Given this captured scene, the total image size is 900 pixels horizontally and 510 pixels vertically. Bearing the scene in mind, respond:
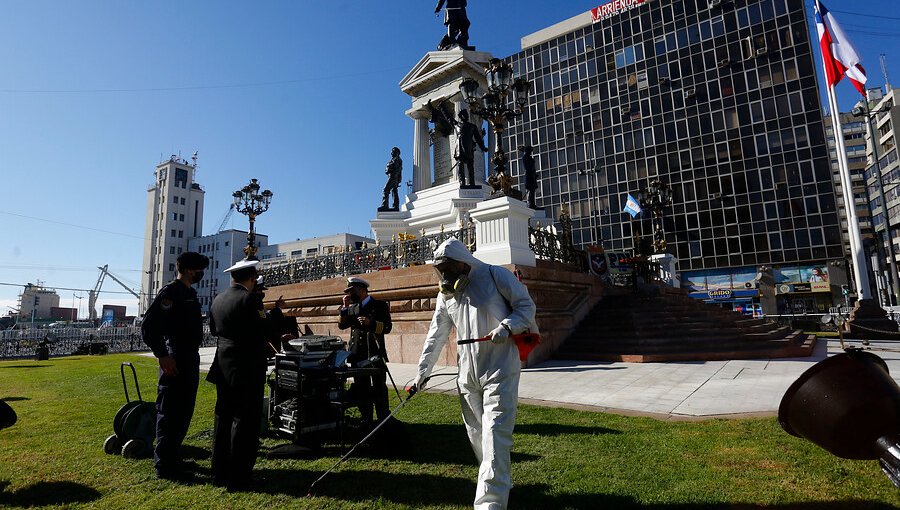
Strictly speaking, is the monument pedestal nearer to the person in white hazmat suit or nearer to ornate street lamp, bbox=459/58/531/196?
ornate street lamp, bbox=459/58/531/196

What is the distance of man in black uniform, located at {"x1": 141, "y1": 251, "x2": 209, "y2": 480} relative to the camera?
4.15 m

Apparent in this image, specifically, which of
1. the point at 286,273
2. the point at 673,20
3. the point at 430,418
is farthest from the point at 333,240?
the point at 430,418

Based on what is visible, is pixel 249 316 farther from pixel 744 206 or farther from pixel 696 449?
pixel 744 206

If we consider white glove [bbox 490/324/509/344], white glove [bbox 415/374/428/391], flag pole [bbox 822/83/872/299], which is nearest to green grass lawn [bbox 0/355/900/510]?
white glove [bbox 415/374/428/391]

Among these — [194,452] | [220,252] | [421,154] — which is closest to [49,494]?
[194,452]

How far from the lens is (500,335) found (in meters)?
3.20

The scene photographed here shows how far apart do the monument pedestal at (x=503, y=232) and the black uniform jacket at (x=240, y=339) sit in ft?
24.5

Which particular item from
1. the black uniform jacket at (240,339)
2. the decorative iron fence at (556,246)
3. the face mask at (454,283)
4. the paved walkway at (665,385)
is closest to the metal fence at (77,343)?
the decorative iron fence at (556,246)

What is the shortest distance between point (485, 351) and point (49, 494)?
3.77m

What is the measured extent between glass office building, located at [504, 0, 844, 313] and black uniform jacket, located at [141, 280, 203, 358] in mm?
40397

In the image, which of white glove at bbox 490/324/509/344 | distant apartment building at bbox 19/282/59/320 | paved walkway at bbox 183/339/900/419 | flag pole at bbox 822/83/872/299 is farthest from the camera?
distant apartment building at bbox 19/282/59/320

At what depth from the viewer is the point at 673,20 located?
48.0m

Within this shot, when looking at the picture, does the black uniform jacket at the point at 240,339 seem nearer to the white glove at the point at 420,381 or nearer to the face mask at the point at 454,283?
the white glove at the point at 420,381

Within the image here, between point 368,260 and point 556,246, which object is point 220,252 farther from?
point 556,246
